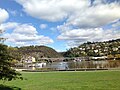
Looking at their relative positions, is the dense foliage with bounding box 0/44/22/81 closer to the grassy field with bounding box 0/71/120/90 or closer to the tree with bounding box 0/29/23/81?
the tree with bounding box 0/29/23/81

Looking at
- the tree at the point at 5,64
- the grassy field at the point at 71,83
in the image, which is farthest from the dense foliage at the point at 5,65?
the grassy field at the point at 71,83

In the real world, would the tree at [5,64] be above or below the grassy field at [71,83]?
above

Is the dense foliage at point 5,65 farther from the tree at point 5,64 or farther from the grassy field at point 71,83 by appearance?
the grassy field at point 71,83

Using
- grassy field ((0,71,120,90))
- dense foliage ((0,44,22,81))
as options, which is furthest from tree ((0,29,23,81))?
grassy field ((0,71,120,90))

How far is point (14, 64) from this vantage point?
1859 cm

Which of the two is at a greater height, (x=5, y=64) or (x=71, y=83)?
(x=5, y=64)

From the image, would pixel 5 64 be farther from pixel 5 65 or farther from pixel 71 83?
pixel 71 83

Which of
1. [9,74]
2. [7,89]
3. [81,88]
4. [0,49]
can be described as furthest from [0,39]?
[81,88]

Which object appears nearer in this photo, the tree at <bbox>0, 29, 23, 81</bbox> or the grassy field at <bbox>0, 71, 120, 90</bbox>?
the tree at <bbox>0, 29, 23, 81</bbox>

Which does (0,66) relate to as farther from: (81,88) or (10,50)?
(81,88)

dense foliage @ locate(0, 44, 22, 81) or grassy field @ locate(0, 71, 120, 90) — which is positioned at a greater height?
dense foliage @ locate(0, 44, 22, 81)

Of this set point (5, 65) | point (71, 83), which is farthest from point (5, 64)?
point (71, 83)

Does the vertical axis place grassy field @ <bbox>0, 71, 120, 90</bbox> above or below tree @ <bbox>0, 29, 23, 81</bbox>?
below

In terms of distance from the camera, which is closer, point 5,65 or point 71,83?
point 5,65
